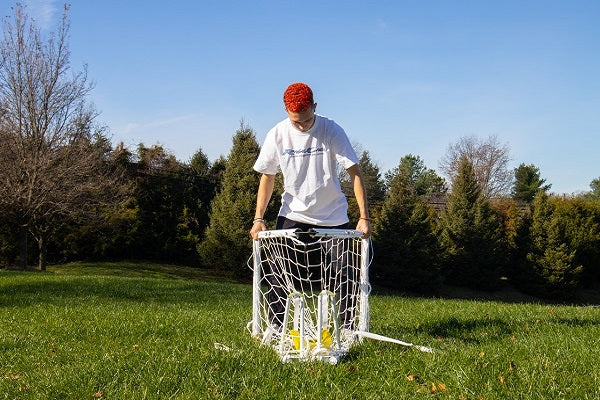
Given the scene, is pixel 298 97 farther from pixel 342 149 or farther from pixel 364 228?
pixel 364 228

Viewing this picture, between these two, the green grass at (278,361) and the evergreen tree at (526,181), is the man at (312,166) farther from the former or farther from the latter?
the evergreen tree at (526,181)

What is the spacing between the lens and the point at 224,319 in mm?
6246

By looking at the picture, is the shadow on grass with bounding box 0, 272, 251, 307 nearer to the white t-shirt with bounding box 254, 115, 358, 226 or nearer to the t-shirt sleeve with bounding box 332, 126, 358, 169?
the white t-shirt with bounding box 254, 115, 358, 226

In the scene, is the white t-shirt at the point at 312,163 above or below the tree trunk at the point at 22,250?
above

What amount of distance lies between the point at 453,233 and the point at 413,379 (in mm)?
23287

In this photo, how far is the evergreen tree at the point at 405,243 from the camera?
22609 mm

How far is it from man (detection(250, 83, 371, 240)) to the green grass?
1.03 metres

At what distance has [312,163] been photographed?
436 centimetres

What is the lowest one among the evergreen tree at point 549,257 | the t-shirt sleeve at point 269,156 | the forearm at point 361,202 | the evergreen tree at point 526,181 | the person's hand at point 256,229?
the evergreen tree at point 549,257

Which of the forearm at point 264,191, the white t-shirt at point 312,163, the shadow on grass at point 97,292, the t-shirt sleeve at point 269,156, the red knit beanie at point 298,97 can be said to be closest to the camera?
the red knit beanie at point 298,97

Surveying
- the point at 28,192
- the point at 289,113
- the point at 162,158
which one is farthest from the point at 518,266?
the point at 289,113

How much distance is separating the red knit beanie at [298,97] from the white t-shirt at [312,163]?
0.25 meters

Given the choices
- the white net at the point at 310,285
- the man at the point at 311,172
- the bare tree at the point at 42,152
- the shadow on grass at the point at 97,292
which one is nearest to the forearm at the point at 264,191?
the man at the point at 311,172

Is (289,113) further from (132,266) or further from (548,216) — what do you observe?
(548,216)
